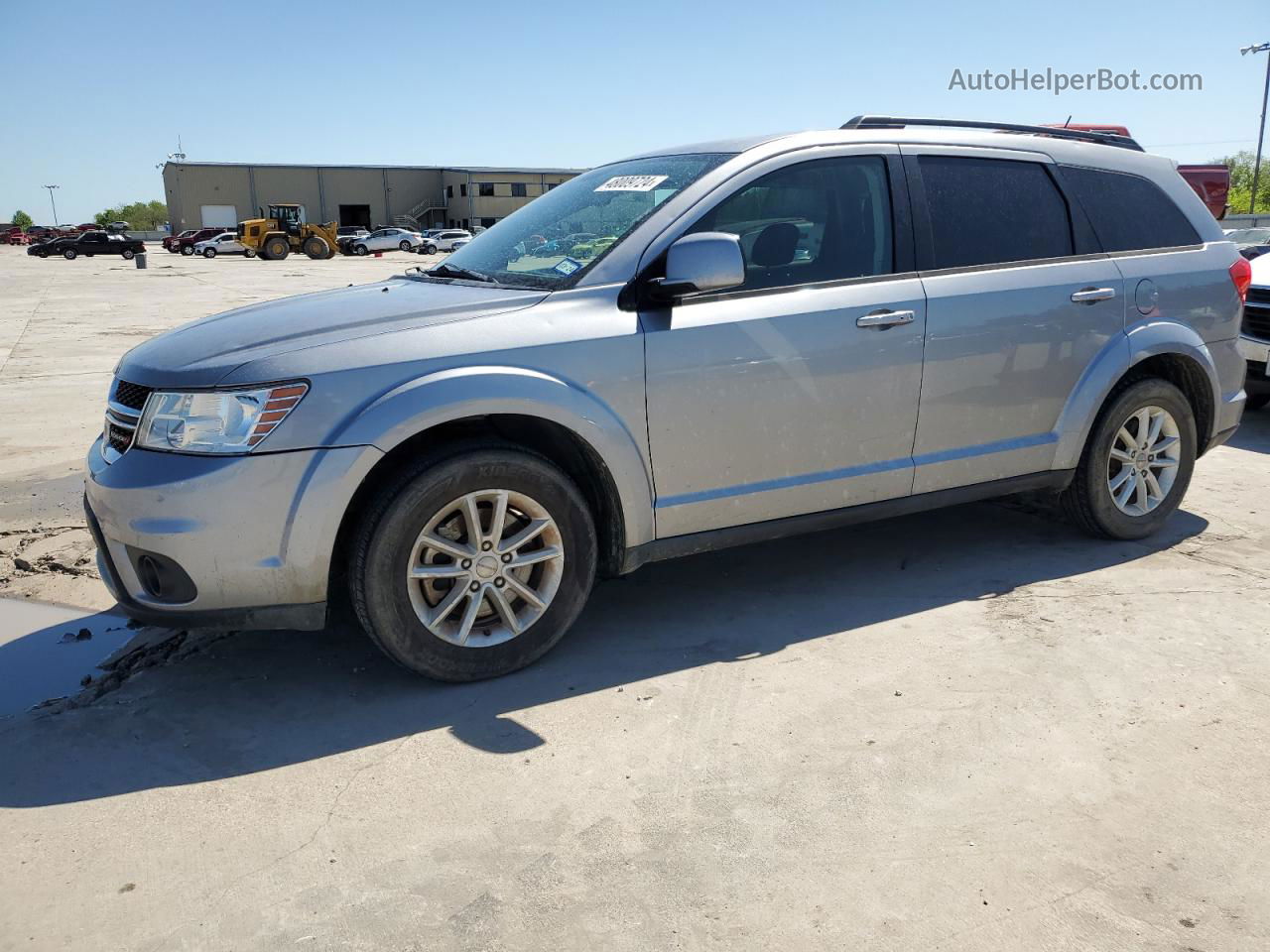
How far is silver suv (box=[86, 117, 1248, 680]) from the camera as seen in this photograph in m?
3.21

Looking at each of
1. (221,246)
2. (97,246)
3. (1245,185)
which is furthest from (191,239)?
(1245,185)

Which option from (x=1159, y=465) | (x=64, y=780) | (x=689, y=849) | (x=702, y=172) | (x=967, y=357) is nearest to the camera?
(x=689, y=849)

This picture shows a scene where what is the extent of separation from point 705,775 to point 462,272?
7.44 feet

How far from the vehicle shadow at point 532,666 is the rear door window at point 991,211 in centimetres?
138

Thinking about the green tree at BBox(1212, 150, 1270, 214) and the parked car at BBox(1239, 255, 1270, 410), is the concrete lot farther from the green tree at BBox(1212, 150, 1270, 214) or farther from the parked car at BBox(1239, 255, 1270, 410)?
the green tree at BBox(1212, 150, 1270, 214)

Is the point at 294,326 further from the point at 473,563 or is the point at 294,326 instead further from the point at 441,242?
the point at 441,242

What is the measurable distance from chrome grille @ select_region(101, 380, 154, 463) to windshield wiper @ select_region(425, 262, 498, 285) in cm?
129

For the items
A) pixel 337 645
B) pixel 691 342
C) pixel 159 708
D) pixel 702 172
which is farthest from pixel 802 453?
pixel 159 708

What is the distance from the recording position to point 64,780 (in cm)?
297

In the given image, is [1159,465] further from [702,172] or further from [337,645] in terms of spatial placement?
[337,645]

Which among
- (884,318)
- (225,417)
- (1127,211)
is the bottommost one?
(225,417)

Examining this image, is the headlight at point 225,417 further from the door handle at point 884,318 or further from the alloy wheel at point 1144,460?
the alloy wheel at point 1144,460

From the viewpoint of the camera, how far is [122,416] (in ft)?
11.3

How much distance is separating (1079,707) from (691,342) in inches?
68.8
